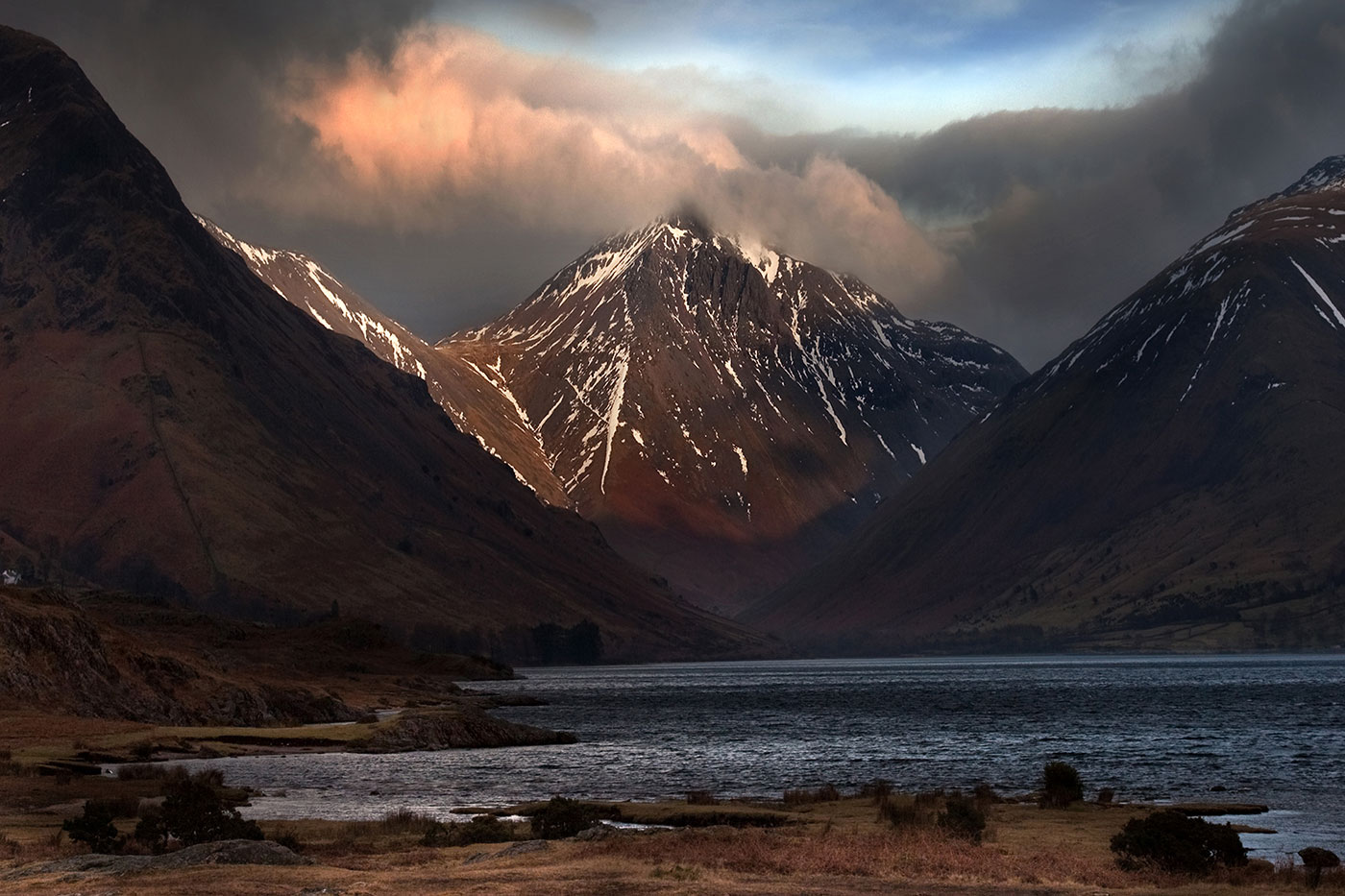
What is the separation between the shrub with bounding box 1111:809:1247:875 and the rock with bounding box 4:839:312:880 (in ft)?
83.7

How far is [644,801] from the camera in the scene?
7494 centimetres

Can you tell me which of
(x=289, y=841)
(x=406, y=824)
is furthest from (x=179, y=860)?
(x=406, y=824)

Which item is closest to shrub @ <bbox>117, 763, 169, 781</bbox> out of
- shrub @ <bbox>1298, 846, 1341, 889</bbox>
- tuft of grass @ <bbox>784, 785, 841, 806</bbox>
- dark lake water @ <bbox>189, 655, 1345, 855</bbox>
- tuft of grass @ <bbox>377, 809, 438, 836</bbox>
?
dark lake water @ <bbox>189, 655, 1345, 855</bbox>

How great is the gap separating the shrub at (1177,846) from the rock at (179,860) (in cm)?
2552

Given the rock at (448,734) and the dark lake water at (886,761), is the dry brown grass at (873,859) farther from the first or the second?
the rock at (448,734)

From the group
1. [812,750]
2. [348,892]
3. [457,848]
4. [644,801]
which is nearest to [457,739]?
[812,750]

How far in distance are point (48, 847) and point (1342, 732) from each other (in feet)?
331

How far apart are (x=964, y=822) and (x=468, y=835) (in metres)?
17.9

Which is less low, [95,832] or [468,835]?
[95,832]

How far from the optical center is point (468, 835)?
55.5 meters

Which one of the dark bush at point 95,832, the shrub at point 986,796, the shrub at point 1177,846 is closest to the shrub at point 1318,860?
the shrub at point 1177,846

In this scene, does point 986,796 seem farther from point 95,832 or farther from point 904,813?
point 95,832

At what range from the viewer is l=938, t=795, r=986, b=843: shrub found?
54.9 metres

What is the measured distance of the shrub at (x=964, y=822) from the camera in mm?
54938
